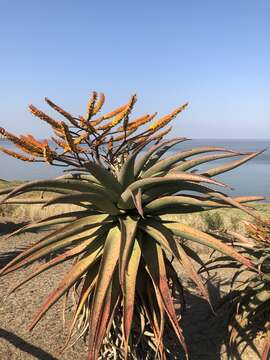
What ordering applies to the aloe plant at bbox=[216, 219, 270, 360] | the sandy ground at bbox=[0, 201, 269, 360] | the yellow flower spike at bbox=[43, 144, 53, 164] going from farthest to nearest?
the aloe plant at bbox=[216, 219, 270, 360], the sandy ground at bbox=[0, 201, 269, 360], the yellow flower spike at bbox=[43, 144, 53, 164]

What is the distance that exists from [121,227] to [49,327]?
9.96 feet

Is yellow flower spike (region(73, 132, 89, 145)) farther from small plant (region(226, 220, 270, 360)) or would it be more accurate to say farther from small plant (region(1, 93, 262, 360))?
small plant (region(226, 220, 270, 360))

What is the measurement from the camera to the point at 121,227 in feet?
11.3

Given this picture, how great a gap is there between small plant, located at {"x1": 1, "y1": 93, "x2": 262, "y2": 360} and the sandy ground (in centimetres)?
123

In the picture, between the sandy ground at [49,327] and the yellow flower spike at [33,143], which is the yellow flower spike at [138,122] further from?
the sandy ground at [49,327]

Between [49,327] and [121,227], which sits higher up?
[121,227]

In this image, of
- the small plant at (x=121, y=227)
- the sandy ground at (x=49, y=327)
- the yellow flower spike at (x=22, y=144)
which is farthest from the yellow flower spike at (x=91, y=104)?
the sandy ground at (x=49, y=327)

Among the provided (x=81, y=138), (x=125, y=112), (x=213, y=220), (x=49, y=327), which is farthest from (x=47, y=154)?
(x=213, y=220)

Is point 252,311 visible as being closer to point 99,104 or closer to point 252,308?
point 252,308

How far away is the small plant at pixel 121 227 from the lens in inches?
132

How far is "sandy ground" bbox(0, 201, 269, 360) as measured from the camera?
197 inches

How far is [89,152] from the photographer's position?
3.84m

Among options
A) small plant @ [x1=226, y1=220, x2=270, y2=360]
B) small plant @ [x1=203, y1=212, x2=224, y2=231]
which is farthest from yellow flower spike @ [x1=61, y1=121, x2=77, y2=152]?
small plant @ [x1=203, y1=212, x2=224, y2=231]

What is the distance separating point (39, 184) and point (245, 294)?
11.6 ft
